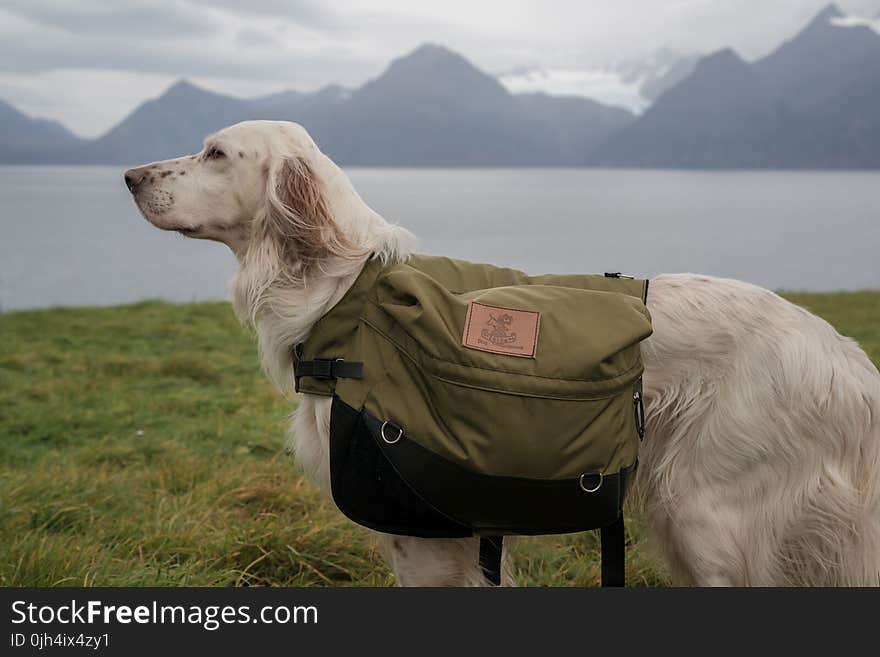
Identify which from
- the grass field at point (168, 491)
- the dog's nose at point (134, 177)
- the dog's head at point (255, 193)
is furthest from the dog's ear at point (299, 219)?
the grass field at point (168, 491)

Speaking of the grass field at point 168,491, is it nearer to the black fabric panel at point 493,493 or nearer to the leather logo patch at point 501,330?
the black fabric panel at point 493,493

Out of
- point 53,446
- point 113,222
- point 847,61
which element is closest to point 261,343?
point 53,446

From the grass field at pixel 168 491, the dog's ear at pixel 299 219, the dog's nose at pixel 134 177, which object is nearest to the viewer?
the dog's ear at pixel 299 219

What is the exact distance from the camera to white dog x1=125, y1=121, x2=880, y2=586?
2.13 metres

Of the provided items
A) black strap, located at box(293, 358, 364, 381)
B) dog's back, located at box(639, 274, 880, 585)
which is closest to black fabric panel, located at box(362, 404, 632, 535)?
black strap, located at box(293, 358, 364, 381)

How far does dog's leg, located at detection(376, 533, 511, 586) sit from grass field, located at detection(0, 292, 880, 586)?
730mm

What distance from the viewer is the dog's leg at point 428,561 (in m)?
2.35

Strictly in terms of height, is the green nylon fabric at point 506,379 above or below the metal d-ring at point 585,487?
above

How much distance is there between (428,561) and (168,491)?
1985 mm

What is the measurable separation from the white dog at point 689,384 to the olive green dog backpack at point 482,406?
13 cm

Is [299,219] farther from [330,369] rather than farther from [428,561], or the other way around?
[428,561]

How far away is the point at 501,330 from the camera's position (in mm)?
2137

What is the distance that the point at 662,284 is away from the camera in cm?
237

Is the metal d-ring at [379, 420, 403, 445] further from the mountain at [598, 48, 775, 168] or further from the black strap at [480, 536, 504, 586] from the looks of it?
the mountain at [598, 48, 775, 168]
